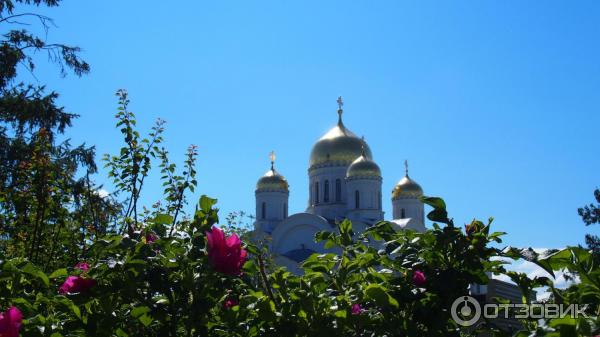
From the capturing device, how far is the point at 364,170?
113 feet

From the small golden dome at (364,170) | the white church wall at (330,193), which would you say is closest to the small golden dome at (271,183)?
the white church wall at (330,193)

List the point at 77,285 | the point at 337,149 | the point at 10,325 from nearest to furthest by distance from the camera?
the point at 10,325 → the point at 77,285 → the point at 337,149

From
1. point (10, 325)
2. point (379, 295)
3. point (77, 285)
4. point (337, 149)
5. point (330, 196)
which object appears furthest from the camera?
point (337, 149)

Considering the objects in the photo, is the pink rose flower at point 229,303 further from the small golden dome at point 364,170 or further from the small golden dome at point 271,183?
the small golden dome at point 271,183

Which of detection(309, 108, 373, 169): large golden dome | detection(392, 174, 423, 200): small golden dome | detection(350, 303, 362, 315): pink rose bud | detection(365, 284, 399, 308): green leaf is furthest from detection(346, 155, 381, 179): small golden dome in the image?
detection(365, 284, 399, 308): green leaf

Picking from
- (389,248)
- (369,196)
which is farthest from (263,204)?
(389,248)

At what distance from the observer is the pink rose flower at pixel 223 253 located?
7.11 feet

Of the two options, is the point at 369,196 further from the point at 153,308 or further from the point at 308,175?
the point at 153,308

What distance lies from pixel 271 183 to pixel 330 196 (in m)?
3.83

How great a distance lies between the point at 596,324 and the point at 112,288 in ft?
5.28

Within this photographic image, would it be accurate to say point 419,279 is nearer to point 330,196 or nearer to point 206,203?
point 206,203

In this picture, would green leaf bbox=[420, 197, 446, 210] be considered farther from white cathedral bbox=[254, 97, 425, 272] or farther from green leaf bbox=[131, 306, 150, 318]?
white cathedral bbox=[254, 97, 425, 272]

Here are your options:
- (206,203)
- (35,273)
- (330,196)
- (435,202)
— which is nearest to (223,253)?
(206,203)

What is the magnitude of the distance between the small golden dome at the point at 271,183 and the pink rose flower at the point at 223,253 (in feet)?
117
